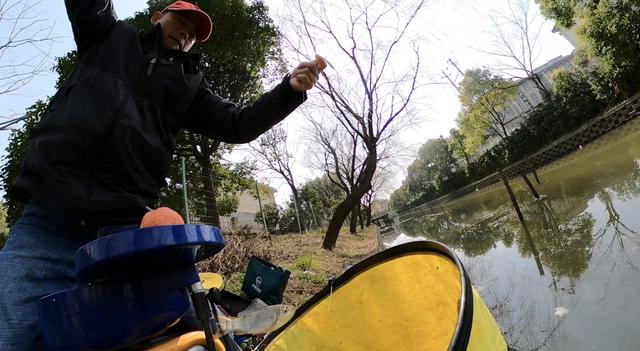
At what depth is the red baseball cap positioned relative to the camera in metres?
1.36

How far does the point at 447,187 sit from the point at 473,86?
1216 cm

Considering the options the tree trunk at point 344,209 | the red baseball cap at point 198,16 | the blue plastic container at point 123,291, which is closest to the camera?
the blue plastic container at point 123,291

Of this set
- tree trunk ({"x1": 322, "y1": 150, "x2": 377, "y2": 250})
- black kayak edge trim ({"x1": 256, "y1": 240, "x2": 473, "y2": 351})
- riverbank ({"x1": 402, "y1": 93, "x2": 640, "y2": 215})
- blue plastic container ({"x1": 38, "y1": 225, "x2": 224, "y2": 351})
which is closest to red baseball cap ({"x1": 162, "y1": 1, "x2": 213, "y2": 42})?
blue plastic container ({"x1": 38, "y1": 225, "x2": 224, "y2": 351})

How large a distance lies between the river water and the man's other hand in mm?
3445

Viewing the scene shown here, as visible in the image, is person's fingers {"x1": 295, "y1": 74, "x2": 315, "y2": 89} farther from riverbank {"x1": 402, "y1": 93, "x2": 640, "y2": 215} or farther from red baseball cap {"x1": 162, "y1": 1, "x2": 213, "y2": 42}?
riverbank {"x1": 402, "y1": 93, "x2": 640, "y2": 215}

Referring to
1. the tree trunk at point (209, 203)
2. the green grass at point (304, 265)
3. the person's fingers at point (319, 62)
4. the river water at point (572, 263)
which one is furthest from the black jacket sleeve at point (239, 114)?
the tree trunk at point (209, 203)

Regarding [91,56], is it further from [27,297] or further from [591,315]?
[591,315]

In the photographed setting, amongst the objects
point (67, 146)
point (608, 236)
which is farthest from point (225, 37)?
point (67, 146)

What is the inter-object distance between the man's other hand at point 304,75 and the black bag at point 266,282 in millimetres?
1970

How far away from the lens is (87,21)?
130 cm

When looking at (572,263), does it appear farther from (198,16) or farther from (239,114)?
(198,16)

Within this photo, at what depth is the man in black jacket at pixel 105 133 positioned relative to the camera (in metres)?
0.97

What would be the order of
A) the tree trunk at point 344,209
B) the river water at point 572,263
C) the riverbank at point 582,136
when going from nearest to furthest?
the river water at point 572,263
the tree trunk at point 344,209
the riverbank at point 582,136

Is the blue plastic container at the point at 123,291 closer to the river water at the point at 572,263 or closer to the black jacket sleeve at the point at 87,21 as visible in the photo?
the black jacket sleeve at the point at 87,21
